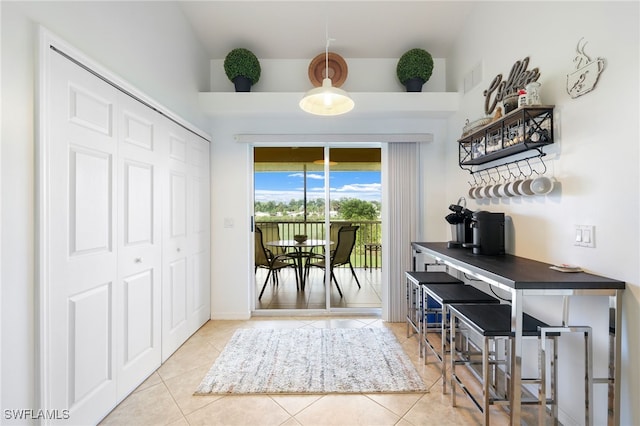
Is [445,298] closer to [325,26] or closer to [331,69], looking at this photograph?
[331,69]

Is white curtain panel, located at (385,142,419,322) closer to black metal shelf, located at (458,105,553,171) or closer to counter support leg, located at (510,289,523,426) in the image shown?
black metal shelf, located at (458,105,553,171)

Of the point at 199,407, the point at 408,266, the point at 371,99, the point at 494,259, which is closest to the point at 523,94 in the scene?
the point at 494,259

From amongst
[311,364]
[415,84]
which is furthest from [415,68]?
[311,364]

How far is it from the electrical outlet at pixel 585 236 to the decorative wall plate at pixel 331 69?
2473mm

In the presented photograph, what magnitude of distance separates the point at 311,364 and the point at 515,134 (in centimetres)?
224

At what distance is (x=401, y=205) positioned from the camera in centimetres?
330

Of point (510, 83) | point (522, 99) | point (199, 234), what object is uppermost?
point (510, 83)

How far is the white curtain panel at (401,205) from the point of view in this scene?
3293 millimetres

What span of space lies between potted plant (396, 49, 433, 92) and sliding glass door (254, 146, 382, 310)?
0.89 m

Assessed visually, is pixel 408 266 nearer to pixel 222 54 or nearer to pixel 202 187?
pixel 202 187

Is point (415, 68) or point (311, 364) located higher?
point (415, 68)

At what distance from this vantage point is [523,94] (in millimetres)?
1720

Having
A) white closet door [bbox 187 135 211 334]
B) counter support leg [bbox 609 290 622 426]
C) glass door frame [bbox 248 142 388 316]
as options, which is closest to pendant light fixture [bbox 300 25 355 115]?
glass door frame [bbox 248 142 388 316]

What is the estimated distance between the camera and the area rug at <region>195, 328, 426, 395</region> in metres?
2.02
